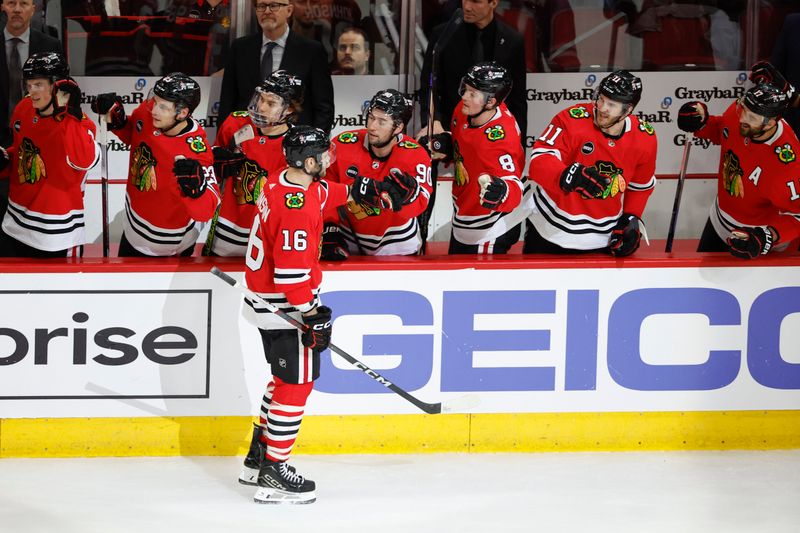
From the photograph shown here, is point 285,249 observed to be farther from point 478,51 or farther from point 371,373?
point 478,51

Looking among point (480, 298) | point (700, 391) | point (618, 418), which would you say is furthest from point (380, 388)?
point (700, 391)

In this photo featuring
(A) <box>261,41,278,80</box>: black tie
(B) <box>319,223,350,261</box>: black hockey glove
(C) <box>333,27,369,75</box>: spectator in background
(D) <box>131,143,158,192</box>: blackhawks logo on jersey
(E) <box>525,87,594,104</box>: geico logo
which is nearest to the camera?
(B) <box>319,223,350,261</box>: black hockey glove

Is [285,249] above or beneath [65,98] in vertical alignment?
beneath

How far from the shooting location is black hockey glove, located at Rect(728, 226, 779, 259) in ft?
15.4

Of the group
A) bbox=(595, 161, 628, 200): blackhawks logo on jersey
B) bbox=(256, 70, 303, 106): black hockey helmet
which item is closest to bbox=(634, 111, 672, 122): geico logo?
bbox=(595, 161, 628, 200): blackhawks logo on jersey

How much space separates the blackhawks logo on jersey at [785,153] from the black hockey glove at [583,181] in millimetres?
758

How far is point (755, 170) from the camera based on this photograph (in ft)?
16.4

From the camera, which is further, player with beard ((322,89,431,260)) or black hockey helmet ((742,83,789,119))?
black hockey helmet ((742,83,789,119))

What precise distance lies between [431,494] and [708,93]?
338 cm

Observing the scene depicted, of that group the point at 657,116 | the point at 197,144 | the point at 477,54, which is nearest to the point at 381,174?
the point at 197,144

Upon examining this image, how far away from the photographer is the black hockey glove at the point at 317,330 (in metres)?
4.05

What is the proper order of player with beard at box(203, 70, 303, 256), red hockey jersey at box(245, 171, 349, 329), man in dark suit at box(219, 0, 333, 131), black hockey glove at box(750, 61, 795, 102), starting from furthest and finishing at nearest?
man in dark suit at box(219, 0, 333, 131), black hockey glove at box(750, 61, 795, 102), player with beard at box(203, 70, 303, 256), red hockey jersey at box(245, 171, 349, 329)

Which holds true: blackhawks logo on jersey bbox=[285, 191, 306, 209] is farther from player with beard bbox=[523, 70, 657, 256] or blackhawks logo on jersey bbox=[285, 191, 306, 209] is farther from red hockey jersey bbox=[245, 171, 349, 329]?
player with beard bbox=[523, 70, 657, 256]

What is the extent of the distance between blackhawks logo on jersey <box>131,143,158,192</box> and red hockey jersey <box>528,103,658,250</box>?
150 cm
